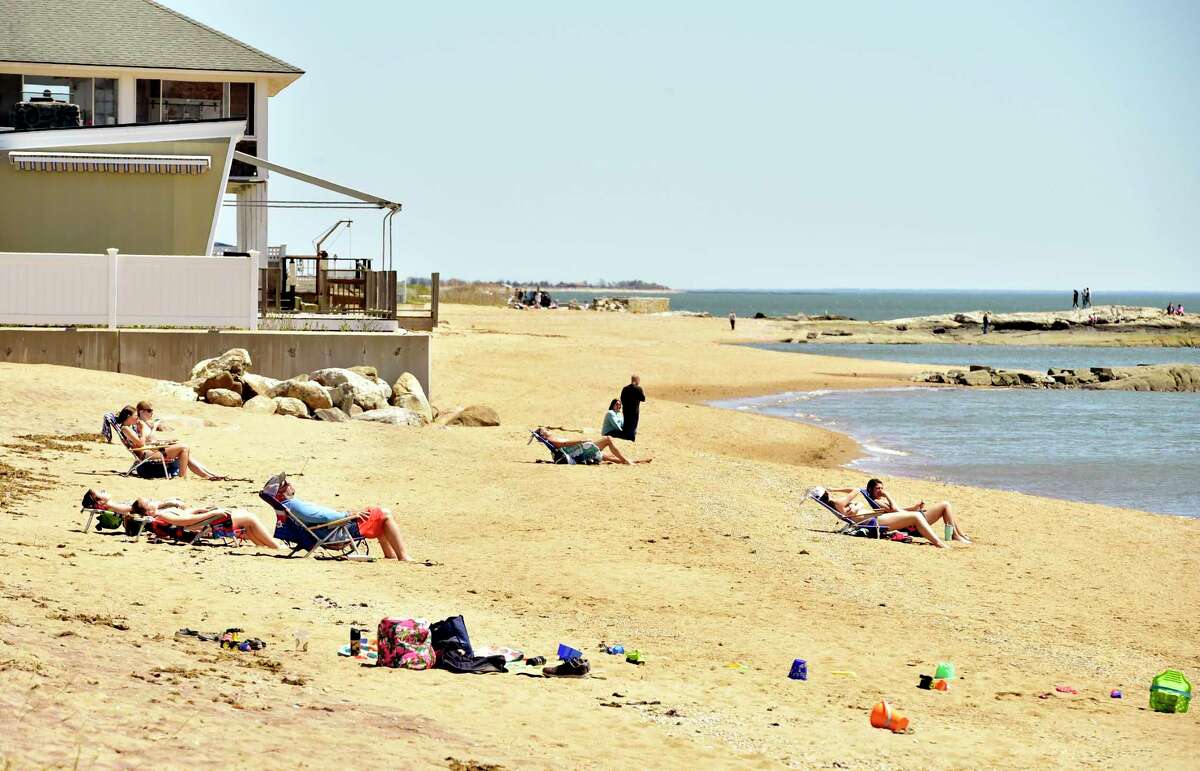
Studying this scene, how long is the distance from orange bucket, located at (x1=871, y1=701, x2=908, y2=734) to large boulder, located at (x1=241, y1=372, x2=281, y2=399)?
15.5 meters

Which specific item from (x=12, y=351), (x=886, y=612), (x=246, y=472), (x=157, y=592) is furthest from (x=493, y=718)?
(x=12, y=351)

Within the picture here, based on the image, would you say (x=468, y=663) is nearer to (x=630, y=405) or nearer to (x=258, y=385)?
(x=630, y=405)

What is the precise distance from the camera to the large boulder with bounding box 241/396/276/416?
21406 millimetres

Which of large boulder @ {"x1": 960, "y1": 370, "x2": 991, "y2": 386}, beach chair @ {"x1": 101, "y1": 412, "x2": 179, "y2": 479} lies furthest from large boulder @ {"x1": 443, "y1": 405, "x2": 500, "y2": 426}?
large boulder @ {"x1": 960, "y1": 370, "x2": 991, "y2": 386}

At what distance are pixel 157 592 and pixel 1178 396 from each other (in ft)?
140

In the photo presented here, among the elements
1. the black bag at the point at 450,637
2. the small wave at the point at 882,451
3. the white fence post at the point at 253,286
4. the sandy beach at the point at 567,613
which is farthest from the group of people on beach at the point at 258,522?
the small wave at the point at 882,451

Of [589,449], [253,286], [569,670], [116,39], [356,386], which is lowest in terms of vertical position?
[569,670]

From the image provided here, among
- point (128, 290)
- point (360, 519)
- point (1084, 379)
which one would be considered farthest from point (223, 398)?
point (1084, 379)

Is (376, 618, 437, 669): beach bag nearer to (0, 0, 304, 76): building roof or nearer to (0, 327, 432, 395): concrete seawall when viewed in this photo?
(0, 327, 432, 395): concrete seawall

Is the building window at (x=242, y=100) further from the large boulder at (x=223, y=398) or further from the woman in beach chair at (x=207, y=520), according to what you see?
the woman in beach chair at (x=207, y=520)

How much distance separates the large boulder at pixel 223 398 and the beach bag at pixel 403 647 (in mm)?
13382

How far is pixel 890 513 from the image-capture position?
1551 cm

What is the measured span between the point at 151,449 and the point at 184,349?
7.96 metres

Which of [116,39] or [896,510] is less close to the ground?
[116,39]
